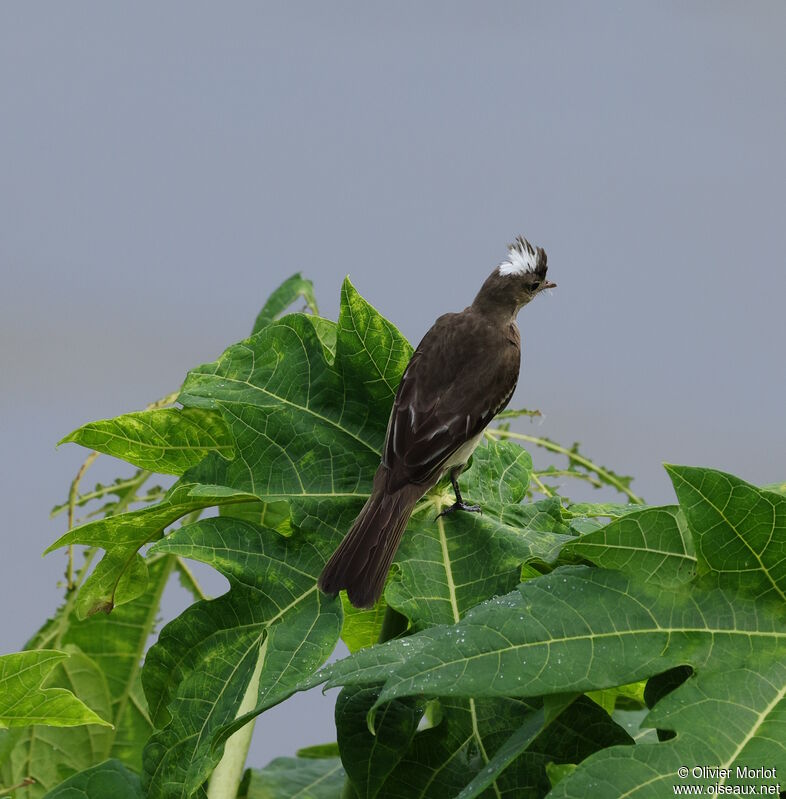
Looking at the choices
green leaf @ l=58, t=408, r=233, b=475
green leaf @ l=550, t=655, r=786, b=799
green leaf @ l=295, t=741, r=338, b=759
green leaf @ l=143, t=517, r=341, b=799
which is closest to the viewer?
green leaf @ l=550, t=655, r=786, b=799

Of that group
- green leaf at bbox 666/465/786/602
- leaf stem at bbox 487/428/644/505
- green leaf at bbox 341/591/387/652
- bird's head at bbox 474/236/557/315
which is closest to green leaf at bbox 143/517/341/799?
green leaf at bbox 341/591/387/652

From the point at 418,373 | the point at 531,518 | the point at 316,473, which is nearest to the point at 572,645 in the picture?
the point at 531,518

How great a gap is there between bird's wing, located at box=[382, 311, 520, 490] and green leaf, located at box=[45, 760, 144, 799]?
42 cm

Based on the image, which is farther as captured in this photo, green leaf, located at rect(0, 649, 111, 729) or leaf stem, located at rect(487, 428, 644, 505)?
leaf stem, located at rect(487, 428, 644, 505)

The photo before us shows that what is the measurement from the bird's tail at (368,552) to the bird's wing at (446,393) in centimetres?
3

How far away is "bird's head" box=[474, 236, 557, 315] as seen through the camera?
187cm

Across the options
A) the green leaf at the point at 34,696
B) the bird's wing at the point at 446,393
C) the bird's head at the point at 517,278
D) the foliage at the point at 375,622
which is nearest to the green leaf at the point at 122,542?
the foliage at the point at 375,622

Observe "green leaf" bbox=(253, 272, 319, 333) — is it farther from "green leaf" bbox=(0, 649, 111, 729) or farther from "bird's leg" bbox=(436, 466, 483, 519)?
"green leaf" bbox=(0, 649, 111, 729)

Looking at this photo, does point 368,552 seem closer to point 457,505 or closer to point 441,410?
point 457,505

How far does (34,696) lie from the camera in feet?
3.15

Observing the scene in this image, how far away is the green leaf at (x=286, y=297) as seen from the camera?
1.60 meters

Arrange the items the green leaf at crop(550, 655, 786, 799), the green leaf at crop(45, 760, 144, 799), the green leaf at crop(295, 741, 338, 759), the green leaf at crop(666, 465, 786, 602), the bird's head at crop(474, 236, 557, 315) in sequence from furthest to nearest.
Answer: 1. the bird's head at crop(474, 236, 557, 315)
2. the green leaf at crop(295, 741, 338, 759)
3. the green leaf at crop(45, 760, 144, 799)
4. the green leaf at crop(666, 465, 786, 602)
5. the green leaf at crop(550, 655, 786, 799)

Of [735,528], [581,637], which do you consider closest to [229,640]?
[581,637]

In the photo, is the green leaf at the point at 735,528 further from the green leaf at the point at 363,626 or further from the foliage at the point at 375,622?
the green leaf at the point at 363,626
